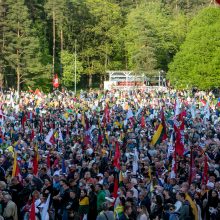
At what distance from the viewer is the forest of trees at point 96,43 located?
57781mm

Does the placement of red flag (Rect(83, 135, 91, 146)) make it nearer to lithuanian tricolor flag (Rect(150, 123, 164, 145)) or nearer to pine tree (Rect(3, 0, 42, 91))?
lithuanian tricolor flag (Rect(150, 123, 164, 145))

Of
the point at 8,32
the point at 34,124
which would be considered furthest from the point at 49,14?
the point at 34,124

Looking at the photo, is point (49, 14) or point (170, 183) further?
point (49, 14)

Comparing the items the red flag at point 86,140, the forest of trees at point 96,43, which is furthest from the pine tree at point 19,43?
the red flag at point 86,140

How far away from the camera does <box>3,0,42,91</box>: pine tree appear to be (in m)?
57.4

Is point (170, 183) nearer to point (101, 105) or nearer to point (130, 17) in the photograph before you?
point (101, 105)

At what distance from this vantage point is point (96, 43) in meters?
68.6

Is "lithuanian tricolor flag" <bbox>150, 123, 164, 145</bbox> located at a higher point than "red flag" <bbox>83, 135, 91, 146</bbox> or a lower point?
higher

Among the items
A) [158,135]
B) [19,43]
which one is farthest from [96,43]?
[158,135]

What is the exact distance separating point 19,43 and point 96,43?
13346mm

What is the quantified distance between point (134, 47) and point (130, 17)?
4.60 metres

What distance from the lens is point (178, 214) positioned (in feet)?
33.8

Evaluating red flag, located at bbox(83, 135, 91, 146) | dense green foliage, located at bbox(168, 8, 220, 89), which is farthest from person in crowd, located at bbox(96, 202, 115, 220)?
dense green foliage, located at bbox(168, 8, 220, 89)

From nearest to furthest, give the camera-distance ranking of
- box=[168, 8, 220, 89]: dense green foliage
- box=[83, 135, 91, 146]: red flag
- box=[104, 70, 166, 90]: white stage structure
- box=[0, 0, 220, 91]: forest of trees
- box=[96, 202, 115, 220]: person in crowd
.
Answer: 1. box=[96, 202, 115, 220]: person in crowd
2. box=[83, 135, 91, 146]: red flag
3. box=[168, 8, 220, 89]: dense green foliage
4. box=[104, 70, 166, 90]: white stage structure
5. box=[0, 0, 220, 91]: forest of trees
